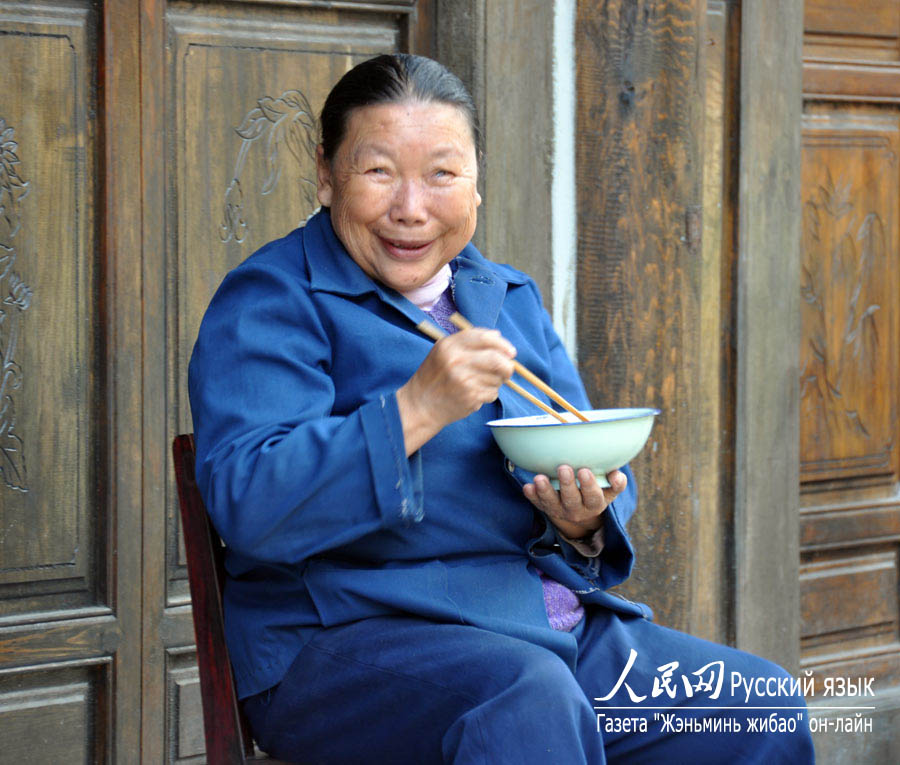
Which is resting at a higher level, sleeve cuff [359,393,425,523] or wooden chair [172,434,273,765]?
sleeve cuff [359,393,425,523]

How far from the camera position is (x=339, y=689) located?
158 centimetres

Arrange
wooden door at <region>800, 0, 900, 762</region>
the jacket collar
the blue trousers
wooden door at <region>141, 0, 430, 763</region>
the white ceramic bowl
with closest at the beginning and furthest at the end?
the blue trousers → the white ceramic bowl → the jacket collar → wooden door at <region>141, 0, 430, 763</region> → wooden door at <region>800, 0, 900, 762</region>

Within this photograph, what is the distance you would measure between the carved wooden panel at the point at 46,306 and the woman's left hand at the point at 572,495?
1187 mm

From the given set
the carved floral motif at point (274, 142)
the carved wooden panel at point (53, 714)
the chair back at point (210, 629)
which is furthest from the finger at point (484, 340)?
the carved wooden panel at point (53, 714)

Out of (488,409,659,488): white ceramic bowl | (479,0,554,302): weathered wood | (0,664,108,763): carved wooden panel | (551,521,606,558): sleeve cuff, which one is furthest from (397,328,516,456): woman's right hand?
(0,664,108,763): carved wooden panel

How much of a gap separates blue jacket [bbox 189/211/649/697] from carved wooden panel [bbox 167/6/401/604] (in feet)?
2.65

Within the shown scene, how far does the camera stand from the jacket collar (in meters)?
1.75

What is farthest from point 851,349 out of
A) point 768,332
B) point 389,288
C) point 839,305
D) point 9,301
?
point 9,301

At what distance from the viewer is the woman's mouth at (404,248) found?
1.80 metres

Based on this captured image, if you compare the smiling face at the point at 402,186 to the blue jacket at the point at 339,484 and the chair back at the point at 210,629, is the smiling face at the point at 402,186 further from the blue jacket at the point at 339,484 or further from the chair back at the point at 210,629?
the chair back at the point at 210,629

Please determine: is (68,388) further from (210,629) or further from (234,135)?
(210,629)

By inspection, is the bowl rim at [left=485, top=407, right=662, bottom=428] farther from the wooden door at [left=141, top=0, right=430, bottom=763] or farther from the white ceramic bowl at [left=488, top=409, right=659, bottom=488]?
the wooden door at [left=141, top=0, right=430, bottom=763]

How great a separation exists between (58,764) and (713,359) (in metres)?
1.71

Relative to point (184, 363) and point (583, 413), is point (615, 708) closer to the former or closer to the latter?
point (583, 413)
